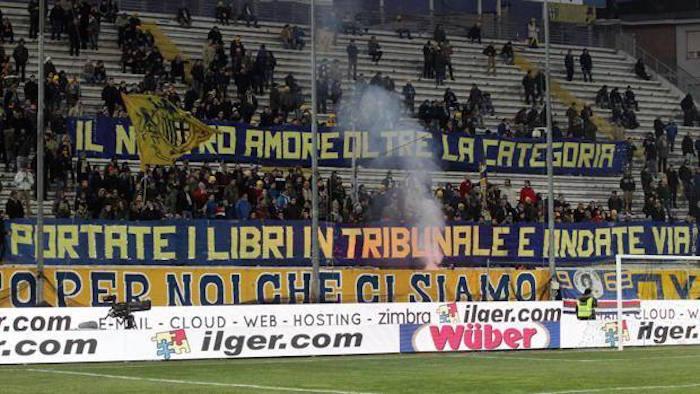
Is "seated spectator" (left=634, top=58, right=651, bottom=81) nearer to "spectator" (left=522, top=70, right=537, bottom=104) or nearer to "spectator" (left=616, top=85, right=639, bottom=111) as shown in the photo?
"spectator" (left=616, top=85, right=639, bottom=111)

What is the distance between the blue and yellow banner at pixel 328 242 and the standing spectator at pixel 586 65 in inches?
639

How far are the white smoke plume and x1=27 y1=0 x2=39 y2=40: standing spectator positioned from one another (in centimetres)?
1015

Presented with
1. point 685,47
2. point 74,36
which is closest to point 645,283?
point 74,36

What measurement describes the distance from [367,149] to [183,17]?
41.0 feet

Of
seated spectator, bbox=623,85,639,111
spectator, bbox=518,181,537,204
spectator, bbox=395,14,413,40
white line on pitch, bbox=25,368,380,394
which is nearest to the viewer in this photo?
white line on pitch, bbox=25,368,380,394

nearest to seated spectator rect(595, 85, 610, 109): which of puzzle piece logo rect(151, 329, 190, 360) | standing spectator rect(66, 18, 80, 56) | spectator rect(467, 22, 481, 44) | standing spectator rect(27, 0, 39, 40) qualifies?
spectator rect(467, 22, 481, 44)

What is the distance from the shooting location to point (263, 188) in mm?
46562

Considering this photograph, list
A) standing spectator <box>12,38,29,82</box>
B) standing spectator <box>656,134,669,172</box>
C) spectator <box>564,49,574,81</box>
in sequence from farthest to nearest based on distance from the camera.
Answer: spectator <box>564,49,574,81</box> → standing spectator <box>656,134,669,172</box> → standing spectator <box>12,38,29,82</box>

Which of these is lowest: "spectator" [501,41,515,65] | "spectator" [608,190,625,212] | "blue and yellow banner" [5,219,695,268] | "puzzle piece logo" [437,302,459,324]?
"puzzle piece logo" [437,302,459,324]

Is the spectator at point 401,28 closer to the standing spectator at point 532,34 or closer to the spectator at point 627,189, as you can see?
the standing spectator at point 532,34

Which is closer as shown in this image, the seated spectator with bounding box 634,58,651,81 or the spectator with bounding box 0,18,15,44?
the spectator with bounding box 0,18,15,44

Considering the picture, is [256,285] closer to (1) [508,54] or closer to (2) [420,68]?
(2) [420,68]

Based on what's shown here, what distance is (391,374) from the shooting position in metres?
30.8

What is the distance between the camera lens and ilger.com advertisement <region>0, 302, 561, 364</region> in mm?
35062
